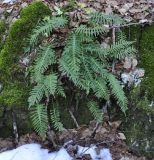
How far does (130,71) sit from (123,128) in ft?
2.72

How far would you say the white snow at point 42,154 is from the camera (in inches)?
193

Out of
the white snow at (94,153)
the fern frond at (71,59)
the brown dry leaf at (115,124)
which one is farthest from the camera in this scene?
the brown dry leaf at (115,124)

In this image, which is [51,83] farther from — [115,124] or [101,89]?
[115,124]

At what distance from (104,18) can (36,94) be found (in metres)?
1.51

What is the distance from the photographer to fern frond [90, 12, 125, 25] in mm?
5492

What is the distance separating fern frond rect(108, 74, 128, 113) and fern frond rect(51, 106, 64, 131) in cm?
80

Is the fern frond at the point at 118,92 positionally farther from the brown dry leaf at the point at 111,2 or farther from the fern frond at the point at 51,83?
the brown dry leaf at the point at 111,2

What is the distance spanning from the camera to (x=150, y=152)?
16.4 feet

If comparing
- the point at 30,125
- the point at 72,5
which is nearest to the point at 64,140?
the point at 30,125

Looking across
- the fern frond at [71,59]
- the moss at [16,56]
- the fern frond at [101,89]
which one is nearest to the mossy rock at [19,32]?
the moss at [16,56]

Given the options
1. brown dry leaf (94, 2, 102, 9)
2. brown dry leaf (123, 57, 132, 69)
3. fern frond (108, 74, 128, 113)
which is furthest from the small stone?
fern frond (108, 74, 128, 113)

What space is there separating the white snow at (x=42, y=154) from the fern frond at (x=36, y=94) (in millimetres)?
614

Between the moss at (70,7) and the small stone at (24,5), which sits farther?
the small stone at (24,5)

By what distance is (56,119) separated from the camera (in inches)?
198
